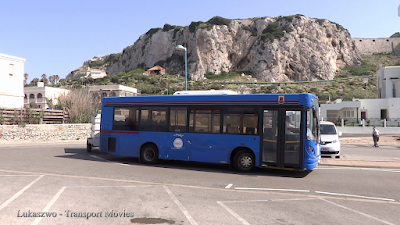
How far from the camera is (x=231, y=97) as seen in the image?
12.2 meters

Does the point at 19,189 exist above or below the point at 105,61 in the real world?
below

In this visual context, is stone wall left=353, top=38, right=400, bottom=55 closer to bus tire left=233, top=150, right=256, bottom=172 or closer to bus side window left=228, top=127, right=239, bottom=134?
bus side window left=228, top=127, right=239, bottom=134

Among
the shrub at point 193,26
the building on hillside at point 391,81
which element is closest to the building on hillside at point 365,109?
the building on hillside at point 391,81

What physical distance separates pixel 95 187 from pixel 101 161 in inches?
235

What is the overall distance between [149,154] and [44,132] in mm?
16233

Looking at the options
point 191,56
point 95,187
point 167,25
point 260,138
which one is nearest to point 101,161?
point 95,187

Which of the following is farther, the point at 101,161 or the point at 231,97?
the point at 101,161

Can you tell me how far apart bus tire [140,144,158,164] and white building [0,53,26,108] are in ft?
97.9

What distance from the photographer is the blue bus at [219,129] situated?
36.7ft

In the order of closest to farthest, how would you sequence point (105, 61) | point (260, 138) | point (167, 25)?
1. point (260, 138)
2. point (167, 25)
3. point (105, 61)

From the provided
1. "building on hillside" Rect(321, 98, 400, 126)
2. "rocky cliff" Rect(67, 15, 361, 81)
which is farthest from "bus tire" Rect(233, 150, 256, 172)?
"rocky cliff" Rect(67, 15, 361, 81)

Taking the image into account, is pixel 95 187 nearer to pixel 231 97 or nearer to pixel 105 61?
pixel 231 97

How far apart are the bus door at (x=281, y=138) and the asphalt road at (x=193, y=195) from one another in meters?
0.56

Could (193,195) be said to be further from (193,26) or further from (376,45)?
(376,45)
